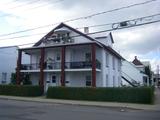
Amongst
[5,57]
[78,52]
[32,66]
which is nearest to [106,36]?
[78,52]

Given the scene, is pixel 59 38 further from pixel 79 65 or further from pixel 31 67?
pixel 31 67

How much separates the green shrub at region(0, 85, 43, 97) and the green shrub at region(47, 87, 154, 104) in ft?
9.06

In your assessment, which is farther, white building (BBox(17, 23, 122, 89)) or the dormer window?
the dormer window

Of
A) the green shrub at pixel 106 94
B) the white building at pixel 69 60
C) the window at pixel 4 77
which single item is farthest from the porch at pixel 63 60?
the window at pixel 4 77

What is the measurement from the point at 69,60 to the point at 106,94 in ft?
35.5

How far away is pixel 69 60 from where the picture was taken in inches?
1470

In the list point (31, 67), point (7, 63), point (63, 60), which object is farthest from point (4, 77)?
point (63, 60)

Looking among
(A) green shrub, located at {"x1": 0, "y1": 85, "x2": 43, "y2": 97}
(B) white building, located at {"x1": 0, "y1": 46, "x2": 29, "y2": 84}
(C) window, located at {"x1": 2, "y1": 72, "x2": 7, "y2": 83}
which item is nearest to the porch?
(A) green shrub, located at {"x1": 0, "y1": 85, "x2": 43, "y2": 97}

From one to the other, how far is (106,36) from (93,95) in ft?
41.9

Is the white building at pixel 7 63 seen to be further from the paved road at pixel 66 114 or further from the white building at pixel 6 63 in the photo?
the paved road at pixel 66 114

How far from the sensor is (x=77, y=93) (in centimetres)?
2952

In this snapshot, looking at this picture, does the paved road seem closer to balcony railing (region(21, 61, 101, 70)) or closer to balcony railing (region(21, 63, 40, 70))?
balcony railing (region(21, 61, 101, 70))

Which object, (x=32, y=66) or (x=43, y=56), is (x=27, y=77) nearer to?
(x=32, y=66)

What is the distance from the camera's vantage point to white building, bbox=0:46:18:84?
48.4m
